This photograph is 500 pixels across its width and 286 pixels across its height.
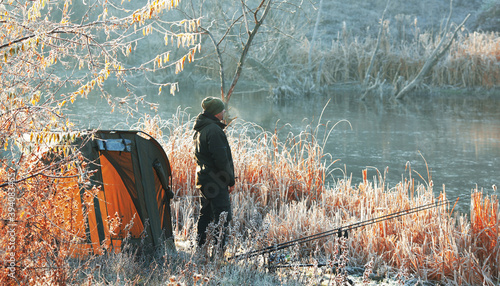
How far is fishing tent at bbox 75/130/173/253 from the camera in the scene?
173 inches

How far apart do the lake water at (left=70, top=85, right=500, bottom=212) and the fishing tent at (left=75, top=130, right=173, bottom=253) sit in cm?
288

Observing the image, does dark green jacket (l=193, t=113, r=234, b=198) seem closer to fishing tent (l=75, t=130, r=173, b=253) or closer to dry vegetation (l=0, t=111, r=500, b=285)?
fishing tent (l=75, t=130, r=173, b=253)

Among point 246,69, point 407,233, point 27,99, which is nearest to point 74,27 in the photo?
point 27,99

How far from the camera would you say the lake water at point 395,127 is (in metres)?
10.7

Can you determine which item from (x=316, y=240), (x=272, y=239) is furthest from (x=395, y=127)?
(x=272, y=239)

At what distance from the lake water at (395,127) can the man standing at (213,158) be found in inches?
91.7

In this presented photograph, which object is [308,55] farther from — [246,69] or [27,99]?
[27,99]

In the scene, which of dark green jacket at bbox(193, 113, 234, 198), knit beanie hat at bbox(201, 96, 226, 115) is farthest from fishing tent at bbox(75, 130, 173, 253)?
knit beanie hat at bbox(201, 96, 226, 115)

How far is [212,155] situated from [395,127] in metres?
11.8

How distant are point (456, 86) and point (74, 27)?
21976mm

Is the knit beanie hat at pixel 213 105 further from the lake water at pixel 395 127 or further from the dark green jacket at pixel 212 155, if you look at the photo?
the lake water at pixel 395 127

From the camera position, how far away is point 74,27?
3.51 meters

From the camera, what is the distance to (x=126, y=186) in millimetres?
4555

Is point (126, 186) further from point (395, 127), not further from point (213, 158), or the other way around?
point (395, 127)
